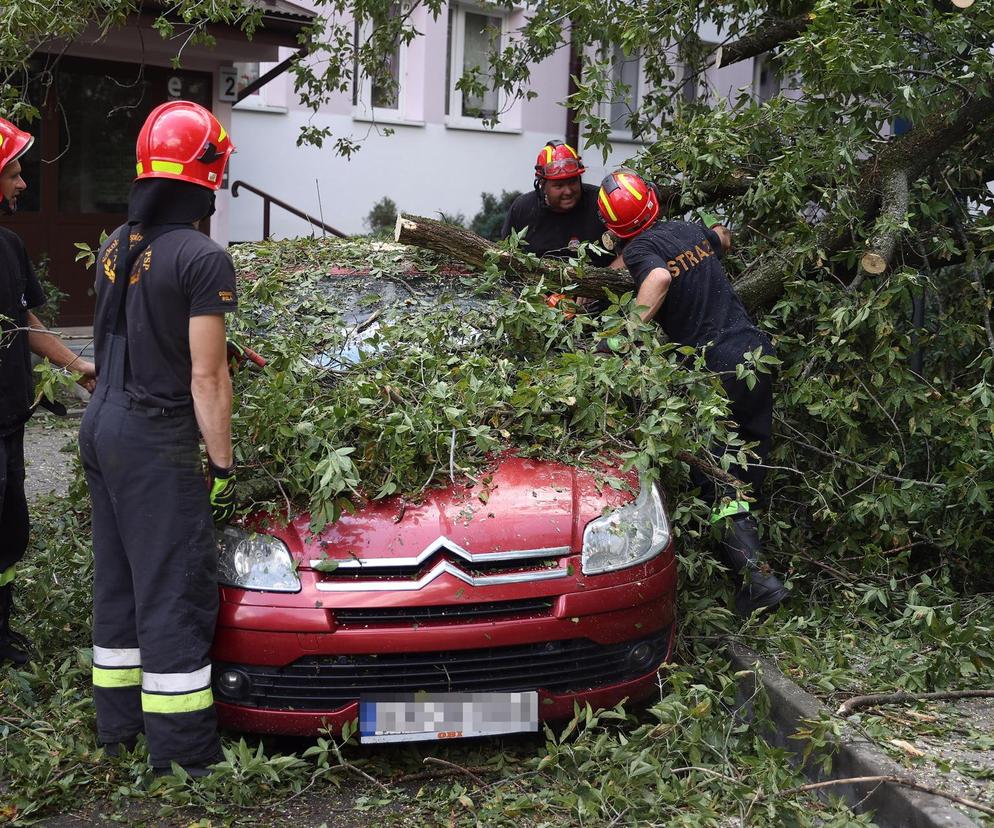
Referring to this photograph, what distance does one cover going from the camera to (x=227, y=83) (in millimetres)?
13180

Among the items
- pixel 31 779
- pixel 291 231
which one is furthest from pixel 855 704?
pixel 291 231

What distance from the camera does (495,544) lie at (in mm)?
3721

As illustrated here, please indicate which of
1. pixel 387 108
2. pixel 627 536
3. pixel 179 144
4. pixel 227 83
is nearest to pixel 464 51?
pixel 387 108

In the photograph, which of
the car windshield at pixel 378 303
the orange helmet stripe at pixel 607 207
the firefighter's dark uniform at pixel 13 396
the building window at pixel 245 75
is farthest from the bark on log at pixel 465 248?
the building window at pixel 245 75

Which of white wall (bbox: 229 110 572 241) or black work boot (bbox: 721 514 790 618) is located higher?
white wall (bbox: 229 110 572 241)

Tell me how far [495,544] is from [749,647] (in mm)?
1344

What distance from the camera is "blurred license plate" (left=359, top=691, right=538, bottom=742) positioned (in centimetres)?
360

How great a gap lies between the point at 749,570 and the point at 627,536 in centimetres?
110

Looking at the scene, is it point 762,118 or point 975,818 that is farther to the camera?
point 762,118

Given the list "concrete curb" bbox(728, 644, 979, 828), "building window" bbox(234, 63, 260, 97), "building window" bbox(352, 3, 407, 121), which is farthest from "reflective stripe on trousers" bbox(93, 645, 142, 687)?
"building window" bbox(352, 3, 407, 121)

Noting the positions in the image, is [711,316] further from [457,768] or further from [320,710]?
[320,710]

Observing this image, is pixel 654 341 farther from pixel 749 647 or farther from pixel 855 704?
pixel 855 704

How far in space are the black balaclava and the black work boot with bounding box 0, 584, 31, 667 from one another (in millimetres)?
1772

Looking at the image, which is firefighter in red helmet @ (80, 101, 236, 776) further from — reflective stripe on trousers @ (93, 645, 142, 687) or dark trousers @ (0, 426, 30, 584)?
dark trousers @ (0, 426, 30, 584)
